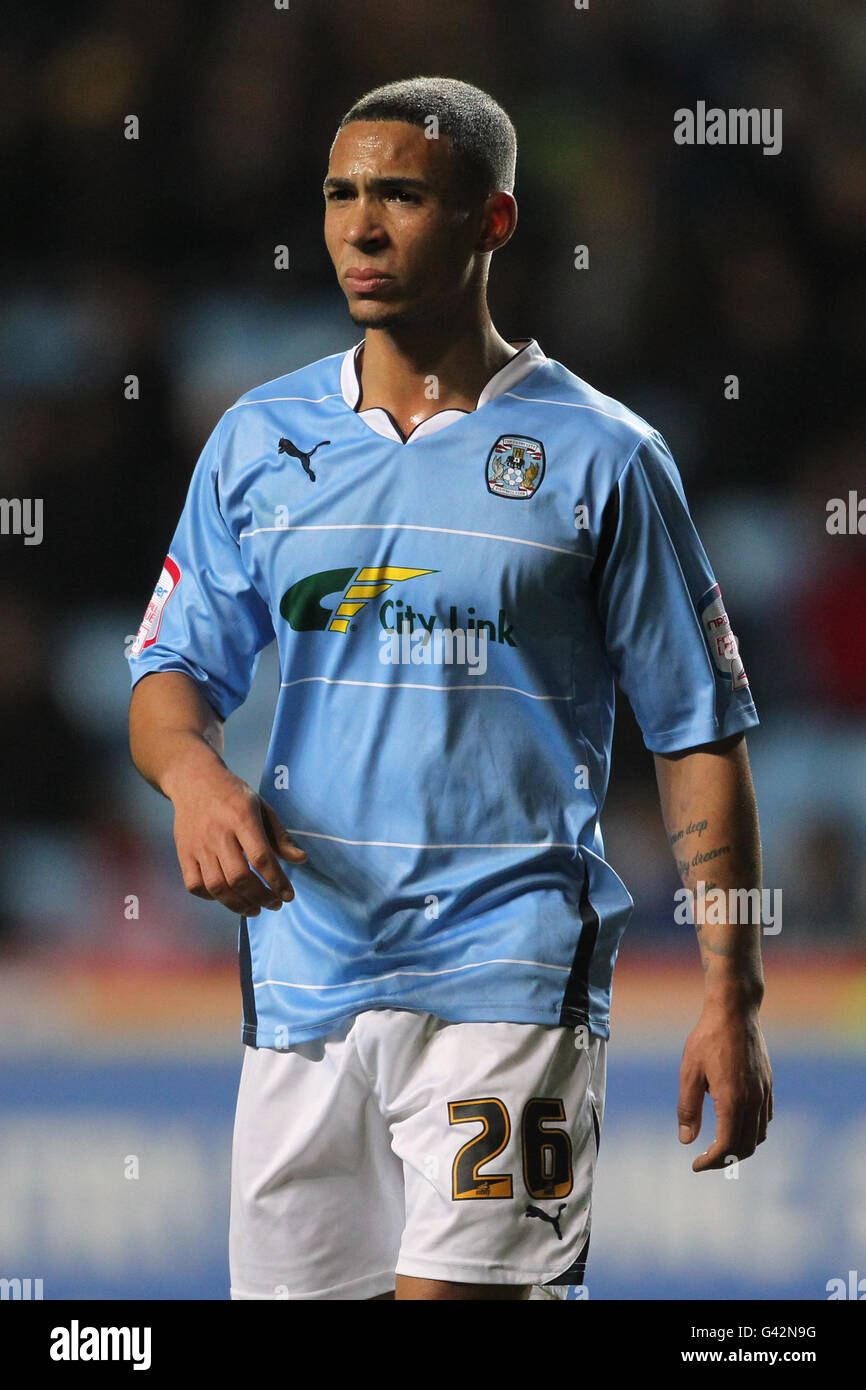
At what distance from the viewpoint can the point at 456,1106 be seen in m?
1.61

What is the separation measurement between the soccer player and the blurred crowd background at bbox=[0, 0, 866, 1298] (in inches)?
67.7

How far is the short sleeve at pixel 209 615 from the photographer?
183cm

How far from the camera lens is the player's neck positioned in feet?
5.83

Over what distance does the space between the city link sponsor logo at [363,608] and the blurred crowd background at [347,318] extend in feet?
6.42

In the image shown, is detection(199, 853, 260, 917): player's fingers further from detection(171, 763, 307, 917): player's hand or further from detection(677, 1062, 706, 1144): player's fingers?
detection(677, 1062, 706, 1144): player's fingers

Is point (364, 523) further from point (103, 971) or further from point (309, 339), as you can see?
point (309, 339)

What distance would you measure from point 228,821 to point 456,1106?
1.12 ft

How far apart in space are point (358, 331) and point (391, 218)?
2.18m

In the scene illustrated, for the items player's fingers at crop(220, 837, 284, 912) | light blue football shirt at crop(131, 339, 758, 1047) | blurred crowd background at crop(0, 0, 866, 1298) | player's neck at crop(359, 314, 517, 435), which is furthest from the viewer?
blurred crowd background at crop(0, 0, 866, 1298)

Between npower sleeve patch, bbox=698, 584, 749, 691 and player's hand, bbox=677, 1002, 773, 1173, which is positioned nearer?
player's hand, bbox=677, 1002, 773, 1173

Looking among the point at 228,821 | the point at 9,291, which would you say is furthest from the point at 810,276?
the point at 228,821

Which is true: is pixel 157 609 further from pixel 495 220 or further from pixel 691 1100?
pixel 691 1100
